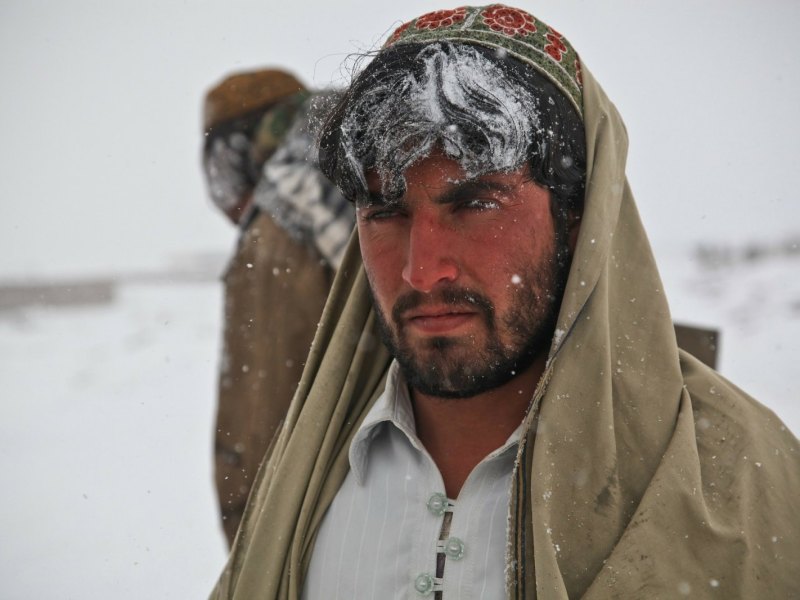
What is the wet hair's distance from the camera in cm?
143

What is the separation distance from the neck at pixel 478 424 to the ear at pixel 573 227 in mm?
232

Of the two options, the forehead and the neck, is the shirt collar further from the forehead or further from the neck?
the forehead

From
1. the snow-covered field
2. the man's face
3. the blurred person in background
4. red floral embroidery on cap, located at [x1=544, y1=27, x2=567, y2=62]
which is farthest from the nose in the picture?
the snow-covered field

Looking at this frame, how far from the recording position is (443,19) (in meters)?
1.61

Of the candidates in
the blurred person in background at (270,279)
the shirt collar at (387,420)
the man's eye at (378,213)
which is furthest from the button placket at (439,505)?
the blurred person in background at (270,279)

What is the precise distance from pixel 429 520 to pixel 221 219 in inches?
399

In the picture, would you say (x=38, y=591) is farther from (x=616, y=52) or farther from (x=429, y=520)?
(x=616, y=52)

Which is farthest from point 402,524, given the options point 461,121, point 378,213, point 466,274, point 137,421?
point 137,421

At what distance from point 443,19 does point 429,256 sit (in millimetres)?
515

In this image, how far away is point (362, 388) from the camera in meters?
1.81

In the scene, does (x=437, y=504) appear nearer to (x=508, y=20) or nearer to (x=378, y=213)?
(x=378, y=213)

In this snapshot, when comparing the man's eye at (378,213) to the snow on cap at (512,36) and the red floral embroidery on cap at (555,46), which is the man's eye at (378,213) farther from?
the red floral embroidery on cap at (555,46)

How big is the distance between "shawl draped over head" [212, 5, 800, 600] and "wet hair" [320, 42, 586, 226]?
50 mm

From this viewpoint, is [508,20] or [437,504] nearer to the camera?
[437,504]
